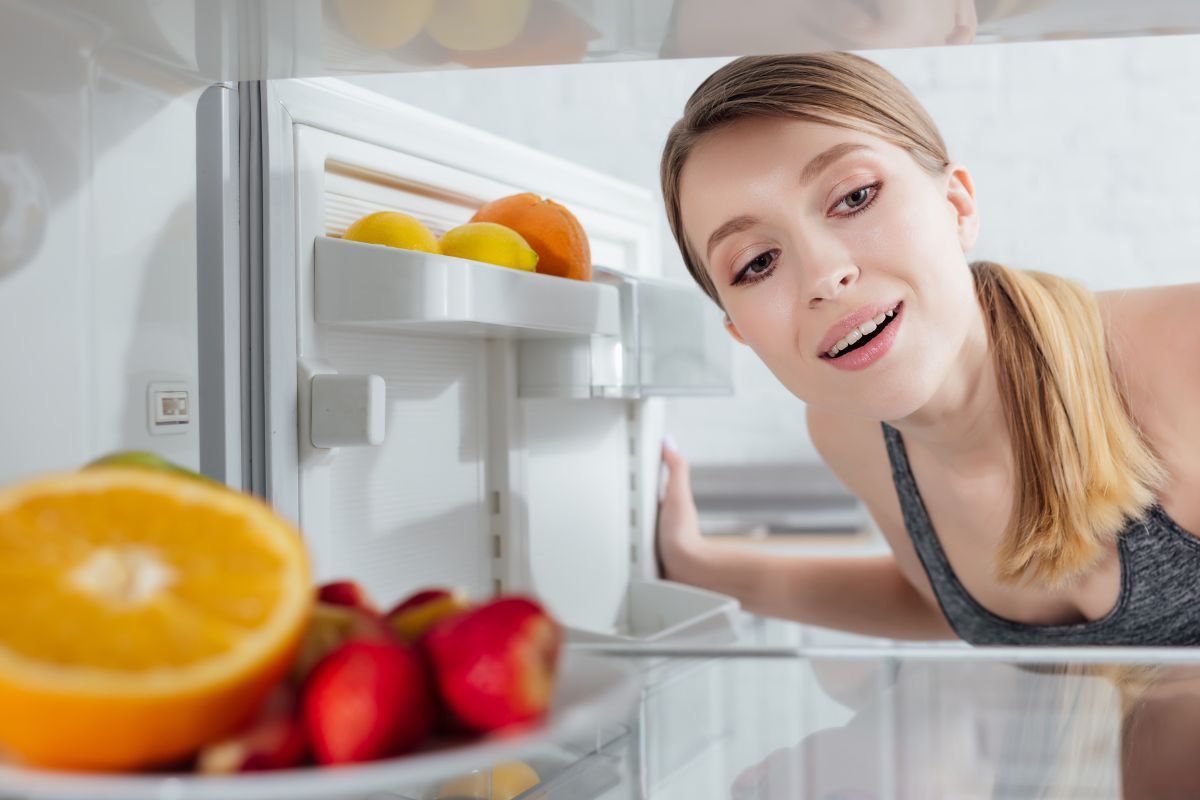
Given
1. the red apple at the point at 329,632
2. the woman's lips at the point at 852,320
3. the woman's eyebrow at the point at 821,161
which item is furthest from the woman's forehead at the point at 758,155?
the red apple at the point at 329,632

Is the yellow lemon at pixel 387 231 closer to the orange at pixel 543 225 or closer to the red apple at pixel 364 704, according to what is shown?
the orange at pixel 543 225

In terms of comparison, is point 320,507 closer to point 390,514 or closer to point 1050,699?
point 390,514

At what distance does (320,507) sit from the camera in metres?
0.74

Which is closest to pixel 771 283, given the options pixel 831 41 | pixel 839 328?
pixel 839 328

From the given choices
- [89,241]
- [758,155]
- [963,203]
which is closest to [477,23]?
[89,241]

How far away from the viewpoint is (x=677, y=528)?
1.34 metres

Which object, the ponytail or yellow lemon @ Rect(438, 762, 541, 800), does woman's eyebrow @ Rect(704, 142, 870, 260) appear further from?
yellow lemon @ Rect(438, 762, 541, 800)

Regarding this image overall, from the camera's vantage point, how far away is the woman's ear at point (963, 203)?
37.6 inches

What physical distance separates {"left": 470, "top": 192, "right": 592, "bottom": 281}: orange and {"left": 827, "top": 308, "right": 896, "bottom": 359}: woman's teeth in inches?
9.4

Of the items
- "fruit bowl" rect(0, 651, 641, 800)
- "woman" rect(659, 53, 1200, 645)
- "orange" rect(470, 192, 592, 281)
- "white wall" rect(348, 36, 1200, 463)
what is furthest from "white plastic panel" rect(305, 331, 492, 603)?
"white wall" rect(348, 36, 1200, 463)

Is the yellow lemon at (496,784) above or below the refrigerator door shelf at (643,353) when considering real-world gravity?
below

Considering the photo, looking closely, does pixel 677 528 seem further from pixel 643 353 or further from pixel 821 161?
pixel 821 161

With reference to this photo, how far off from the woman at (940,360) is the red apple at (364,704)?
569mm

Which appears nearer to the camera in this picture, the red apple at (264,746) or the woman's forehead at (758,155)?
the red apple at (264,746)
